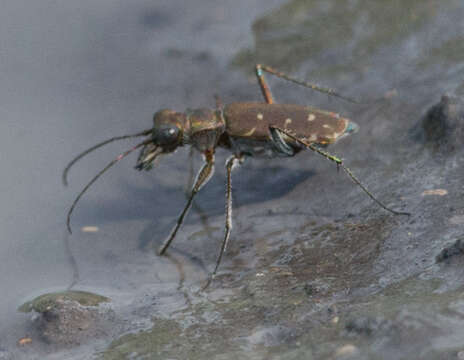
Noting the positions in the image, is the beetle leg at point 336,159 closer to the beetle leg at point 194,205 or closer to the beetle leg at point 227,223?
the beetle leg at point 227,223

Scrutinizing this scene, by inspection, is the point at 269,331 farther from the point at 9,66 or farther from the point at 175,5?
the point at 175,5

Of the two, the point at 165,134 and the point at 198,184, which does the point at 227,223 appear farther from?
the point at 165,134

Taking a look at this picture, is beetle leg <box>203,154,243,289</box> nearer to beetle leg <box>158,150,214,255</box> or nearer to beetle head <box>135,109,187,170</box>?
beetle leg <box>158,150,214,255</box>

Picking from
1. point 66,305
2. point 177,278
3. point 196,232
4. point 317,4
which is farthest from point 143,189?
point 317,4

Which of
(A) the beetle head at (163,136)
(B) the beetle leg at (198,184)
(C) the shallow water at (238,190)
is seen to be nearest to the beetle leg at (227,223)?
(C) the shallow water at (238,190)

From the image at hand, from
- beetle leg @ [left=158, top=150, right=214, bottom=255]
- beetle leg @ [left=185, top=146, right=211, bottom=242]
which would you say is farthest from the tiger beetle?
beetle leg @ [left=185, top=146, right=211, bottom=242]
